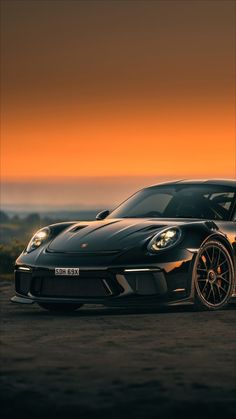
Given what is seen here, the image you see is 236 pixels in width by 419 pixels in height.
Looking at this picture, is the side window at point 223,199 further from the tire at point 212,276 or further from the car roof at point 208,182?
the tire at point 212,276

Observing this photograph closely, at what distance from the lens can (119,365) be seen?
7.55 m

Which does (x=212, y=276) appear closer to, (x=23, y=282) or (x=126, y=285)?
(x=126, y=285)

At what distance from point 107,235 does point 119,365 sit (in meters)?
4.18

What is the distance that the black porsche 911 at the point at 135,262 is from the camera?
11109mm

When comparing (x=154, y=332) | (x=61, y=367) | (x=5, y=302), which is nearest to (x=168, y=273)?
(x=154, y=332)

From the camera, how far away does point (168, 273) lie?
440 inches

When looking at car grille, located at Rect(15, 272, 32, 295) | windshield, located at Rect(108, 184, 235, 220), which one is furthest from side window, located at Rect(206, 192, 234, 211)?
car grille, located at Rect(15, 272, 32, 295)

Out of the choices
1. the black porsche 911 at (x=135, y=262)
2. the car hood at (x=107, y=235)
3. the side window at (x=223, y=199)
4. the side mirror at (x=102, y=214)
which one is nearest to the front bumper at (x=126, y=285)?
the black porsche 911 at (x=135, y=262)

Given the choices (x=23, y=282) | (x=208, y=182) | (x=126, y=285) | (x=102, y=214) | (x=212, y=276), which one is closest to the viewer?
(x=126, y=285)

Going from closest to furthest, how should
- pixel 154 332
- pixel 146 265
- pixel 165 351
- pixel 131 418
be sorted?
pixel 131 418 → pixel 165 351 → pixel 154 332 → pixel 146 265

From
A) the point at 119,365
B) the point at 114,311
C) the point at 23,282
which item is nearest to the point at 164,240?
the point at 114,311

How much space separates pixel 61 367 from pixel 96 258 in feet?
12.6

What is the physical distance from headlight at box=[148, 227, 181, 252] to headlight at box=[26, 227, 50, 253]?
1.44m

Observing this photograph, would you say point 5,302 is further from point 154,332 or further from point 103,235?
point 154,332
